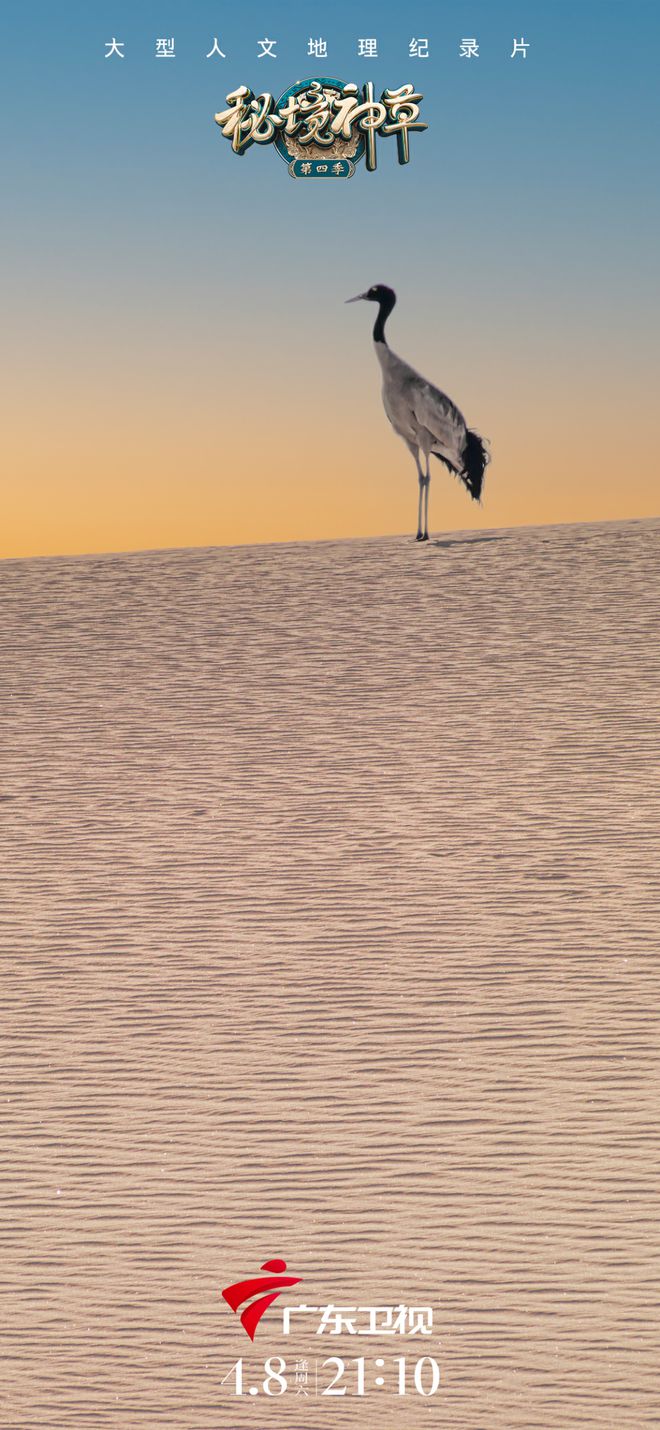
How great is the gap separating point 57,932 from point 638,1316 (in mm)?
4048

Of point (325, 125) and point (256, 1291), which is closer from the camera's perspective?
point (256, 1291)

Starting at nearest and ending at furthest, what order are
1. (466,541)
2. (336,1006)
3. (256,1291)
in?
(256,1291) → (336,1006) → (466,541)

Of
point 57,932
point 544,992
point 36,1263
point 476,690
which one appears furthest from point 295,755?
point 36,1263

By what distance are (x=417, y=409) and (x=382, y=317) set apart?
113 centimetres

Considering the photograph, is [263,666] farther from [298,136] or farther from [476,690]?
[298,136]

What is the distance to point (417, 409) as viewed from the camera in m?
15.1

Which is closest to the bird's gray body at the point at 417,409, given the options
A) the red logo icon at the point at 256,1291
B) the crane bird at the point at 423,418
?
the crane bird at the point at 423,418

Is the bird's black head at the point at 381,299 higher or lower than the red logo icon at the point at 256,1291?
higher

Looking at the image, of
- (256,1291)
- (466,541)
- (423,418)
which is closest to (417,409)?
(423,418)

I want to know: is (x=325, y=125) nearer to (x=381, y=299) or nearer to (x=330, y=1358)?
(x=381, y=299)

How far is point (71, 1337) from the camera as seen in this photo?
5484 millimetres

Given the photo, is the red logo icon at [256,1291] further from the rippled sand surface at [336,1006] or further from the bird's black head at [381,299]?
the bird's black head at [381,299]

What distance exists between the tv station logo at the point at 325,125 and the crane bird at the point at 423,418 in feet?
8.64

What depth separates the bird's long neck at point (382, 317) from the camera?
15.4m
